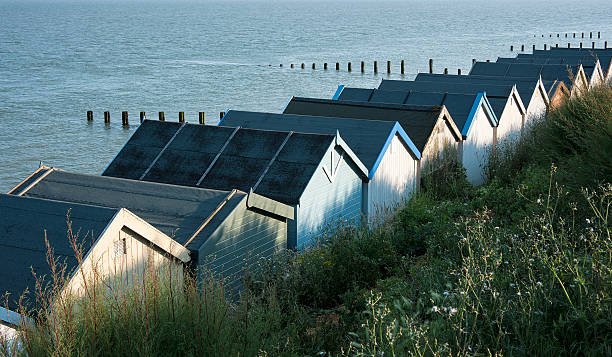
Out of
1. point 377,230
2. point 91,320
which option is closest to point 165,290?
point 91,320

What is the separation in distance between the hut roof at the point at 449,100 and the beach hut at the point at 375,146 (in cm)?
349

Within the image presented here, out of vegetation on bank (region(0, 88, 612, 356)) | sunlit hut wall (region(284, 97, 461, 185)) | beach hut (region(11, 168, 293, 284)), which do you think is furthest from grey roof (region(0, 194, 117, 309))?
sunlit hut wall (region(284, 97, 461, 185))

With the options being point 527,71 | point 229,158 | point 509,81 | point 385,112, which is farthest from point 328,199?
point 527,71

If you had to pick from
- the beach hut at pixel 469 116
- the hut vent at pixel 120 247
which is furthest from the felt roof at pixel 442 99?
the hut vent at pixel 120 247

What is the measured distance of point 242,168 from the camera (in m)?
14.1

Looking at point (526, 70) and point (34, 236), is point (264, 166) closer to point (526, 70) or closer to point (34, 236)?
point (34, 236)

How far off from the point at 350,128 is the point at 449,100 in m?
5.70

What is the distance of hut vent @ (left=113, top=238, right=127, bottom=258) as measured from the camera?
9.04m

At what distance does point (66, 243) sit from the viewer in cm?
862

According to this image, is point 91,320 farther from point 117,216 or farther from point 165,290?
point 117,216

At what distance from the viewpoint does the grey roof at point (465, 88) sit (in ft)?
Answer: 76.8

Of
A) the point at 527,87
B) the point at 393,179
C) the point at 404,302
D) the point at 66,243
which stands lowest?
the point at 404,302

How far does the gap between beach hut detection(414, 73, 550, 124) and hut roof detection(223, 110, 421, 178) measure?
910 centimetres

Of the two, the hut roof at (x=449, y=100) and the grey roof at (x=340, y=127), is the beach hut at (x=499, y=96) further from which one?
the grey roof at (x=340, y=127)
